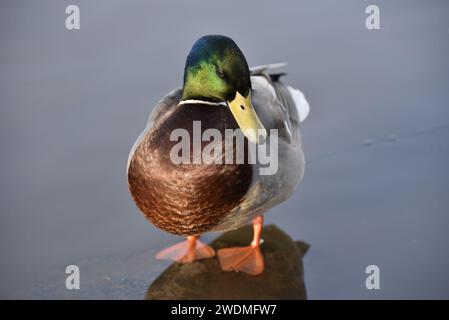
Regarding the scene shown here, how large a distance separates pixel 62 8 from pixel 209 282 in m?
2.45

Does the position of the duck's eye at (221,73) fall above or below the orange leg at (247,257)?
above

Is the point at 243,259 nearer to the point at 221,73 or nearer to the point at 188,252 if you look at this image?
the point at 188,252

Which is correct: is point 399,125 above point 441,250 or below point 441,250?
above

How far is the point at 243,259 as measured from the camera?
2.88m

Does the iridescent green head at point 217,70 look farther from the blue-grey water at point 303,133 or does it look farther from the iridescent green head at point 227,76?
the blue-grey water at point 303,133

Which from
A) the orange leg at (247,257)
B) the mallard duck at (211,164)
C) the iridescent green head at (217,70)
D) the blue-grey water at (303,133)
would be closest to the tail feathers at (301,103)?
the blue-grey water at (303,133)

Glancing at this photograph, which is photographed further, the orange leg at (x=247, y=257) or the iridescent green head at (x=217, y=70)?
the orange leg at (x=247, y=257)

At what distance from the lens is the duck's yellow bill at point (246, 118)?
250cm

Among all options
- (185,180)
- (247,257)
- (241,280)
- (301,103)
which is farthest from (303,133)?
(185,180)

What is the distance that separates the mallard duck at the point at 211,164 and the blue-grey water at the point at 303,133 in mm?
326

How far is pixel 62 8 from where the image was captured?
4363 millimetres

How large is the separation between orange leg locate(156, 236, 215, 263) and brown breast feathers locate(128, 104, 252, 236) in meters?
0.29

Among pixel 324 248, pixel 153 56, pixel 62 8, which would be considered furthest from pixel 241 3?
pixel 324 248
